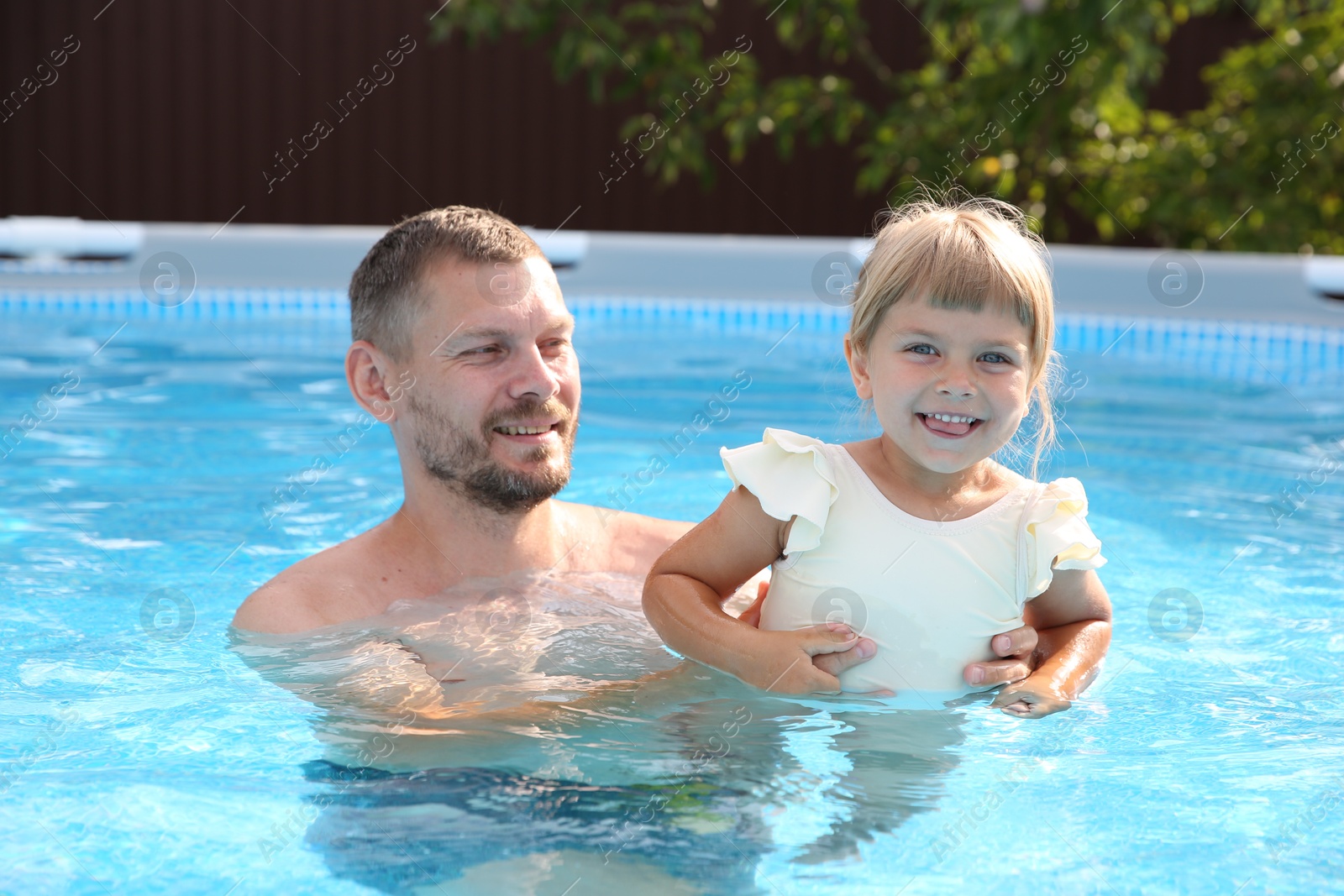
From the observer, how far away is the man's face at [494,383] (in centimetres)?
270

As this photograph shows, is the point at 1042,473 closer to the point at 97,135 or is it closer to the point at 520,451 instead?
the point at 520,451

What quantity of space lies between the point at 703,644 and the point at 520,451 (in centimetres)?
60

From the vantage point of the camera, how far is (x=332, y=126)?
34.9 ft

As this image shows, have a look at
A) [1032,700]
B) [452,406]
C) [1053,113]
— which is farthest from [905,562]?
[1053,113]

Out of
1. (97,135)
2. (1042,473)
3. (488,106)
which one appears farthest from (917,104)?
(97,135)

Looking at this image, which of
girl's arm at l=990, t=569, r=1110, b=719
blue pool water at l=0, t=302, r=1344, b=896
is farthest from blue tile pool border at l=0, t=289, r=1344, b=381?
girl's arm at l=990, t=569, r=1110, b=719

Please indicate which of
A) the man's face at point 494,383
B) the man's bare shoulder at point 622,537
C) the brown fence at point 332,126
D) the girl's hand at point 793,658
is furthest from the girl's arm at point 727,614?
the brown fence at point 332,126

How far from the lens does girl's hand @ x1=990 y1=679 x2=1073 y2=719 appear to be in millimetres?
2316

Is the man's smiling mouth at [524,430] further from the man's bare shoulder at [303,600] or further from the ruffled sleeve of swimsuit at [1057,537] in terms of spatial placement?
the ruffled sleeve of swimsuit at [1057,537]

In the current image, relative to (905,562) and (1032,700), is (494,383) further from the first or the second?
(1032,700)

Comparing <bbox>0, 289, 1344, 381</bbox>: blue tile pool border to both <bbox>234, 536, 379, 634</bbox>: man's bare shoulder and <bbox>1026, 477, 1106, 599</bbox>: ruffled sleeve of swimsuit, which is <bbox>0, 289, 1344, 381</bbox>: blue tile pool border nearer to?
<bbox>1026, 477, 1106, 599</bbox>: ruffled sleeve of swimsuit

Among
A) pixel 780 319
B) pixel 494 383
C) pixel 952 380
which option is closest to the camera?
pixel 952 380

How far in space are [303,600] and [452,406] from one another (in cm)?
49

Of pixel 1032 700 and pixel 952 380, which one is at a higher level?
pixel 952 380
